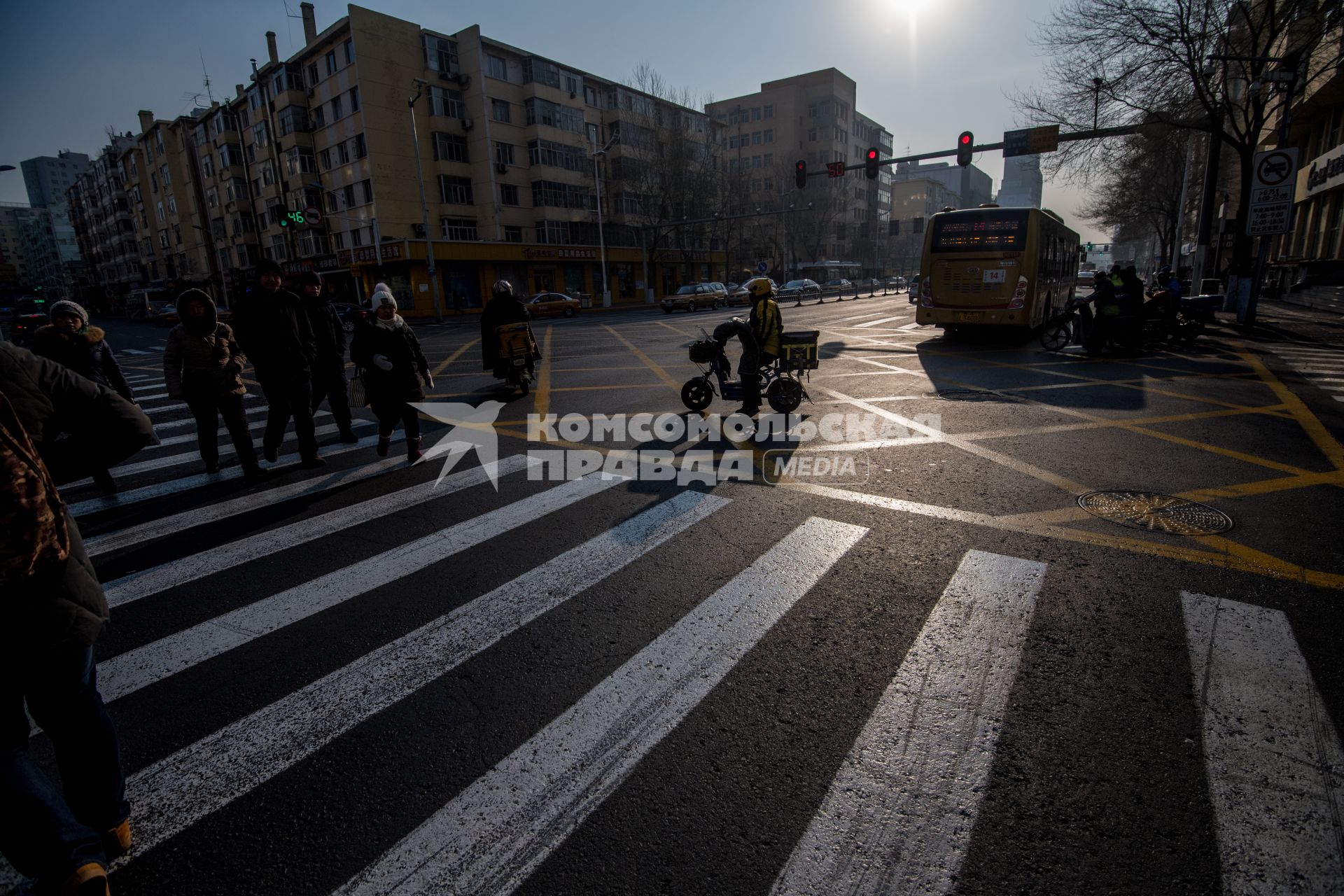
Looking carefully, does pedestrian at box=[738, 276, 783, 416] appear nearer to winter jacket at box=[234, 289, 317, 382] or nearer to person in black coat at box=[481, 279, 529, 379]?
person in black coat at box=[481, 279, 529, 379]

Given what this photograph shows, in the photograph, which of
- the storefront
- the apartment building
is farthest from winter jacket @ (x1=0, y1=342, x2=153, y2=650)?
the apartment building

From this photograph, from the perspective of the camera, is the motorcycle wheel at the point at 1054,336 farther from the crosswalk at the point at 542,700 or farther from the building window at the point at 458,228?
the building window at the point at 458,228

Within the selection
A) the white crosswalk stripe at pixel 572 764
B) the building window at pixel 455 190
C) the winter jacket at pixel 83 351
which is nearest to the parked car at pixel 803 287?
the building window at pixel 455 190

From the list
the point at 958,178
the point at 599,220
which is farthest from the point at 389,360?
the point at 958,178

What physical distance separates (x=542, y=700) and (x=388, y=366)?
4.92 metres

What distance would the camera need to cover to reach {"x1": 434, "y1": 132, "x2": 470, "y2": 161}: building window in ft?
146

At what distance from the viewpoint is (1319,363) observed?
39.2 ft

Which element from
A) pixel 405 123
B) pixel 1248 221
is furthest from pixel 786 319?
pixel 405 123

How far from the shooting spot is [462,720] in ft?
9.28

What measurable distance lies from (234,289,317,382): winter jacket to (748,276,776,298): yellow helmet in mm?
4986

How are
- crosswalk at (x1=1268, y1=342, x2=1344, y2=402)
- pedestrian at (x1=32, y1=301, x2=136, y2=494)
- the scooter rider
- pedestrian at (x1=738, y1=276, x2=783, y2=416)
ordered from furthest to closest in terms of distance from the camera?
1. the scooter rider
2. crosswalk at (x1=1268, y1=342, x2=1344, y2=402)
3. pedestrian at (x1=738, y1=276, x2=783, y2=416)
4. pedestrian at (x1=32, y1=301, x2=136, y2=494)

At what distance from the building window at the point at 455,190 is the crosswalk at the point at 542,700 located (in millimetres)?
45033

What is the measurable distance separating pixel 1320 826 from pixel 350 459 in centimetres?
777

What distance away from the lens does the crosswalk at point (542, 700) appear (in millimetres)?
2160
